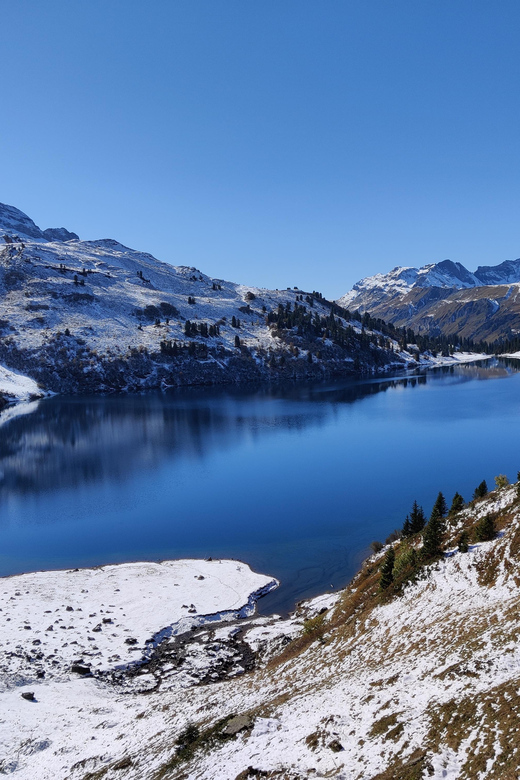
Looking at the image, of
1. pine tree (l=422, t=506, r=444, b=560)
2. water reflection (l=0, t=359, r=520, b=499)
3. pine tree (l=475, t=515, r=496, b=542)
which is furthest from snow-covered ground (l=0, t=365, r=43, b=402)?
pine tree (l=475, t=515, r=496, b=542)

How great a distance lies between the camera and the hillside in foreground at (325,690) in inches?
586

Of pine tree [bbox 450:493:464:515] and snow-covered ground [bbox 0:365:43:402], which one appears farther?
snow-covered ground [bbox 0:365:43:402]

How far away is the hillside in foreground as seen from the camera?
14.9 meters

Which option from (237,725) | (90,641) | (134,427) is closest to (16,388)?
(134,427)

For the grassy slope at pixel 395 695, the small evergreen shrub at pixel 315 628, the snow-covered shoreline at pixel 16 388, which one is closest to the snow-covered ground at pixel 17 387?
the snow-covered shoreline at pixel 16 388

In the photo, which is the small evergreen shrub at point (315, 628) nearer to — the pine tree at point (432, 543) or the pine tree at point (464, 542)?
the pine tree at point (432, 543)

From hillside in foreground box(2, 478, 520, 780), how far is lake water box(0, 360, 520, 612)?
10.8m

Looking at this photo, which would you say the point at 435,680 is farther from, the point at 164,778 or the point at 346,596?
the point at 346,596

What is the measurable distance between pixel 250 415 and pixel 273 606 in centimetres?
9234

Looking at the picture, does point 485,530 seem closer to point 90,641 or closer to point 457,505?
point 457,505

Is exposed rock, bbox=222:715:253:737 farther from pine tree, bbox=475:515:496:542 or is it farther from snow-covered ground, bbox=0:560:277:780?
pine tree, bbox=475:515:496:542

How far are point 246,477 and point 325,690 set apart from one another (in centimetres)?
5673

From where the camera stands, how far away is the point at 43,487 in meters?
75.9

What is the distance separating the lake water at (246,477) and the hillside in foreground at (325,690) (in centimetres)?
1084
